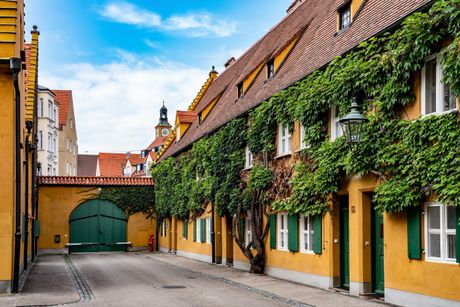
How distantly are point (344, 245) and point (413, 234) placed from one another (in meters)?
4.00

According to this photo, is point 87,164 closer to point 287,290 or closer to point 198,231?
point 198,231

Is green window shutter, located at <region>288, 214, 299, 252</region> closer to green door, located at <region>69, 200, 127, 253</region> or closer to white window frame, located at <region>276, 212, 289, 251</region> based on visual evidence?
white window frame, located at <region>276, 212, 289, 251</region>

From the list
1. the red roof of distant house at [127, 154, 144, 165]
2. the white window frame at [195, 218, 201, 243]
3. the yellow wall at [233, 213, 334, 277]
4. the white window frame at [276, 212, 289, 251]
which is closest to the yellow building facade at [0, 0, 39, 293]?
the yellow wall at [233, 213, 334, 277]

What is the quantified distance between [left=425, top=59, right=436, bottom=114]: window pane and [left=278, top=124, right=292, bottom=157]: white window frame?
6.81m

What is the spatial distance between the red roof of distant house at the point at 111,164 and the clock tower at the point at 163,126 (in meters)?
9.00

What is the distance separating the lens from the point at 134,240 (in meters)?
40.8

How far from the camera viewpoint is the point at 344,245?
54.1 ft

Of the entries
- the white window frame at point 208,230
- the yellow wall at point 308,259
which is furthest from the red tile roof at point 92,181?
the yellow wall at point 308,259

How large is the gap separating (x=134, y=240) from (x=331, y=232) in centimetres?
2596

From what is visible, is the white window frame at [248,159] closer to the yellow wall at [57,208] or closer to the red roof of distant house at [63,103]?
the yellow wall at [57,208]

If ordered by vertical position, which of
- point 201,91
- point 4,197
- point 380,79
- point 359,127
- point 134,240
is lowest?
point 134,240

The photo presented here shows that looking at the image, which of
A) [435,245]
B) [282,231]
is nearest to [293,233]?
[282,231]

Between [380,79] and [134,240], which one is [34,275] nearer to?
[380,79]

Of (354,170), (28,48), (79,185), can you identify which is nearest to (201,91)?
(79,185)
